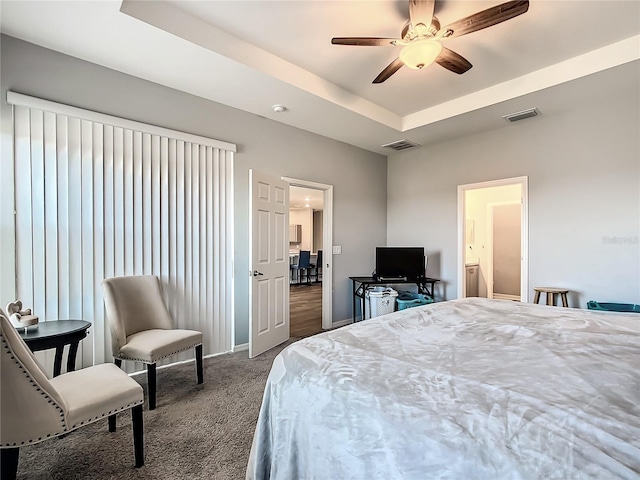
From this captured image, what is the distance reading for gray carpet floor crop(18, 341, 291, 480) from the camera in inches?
66.9

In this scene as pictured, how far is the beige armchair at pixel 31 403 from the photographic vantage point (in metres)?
1.31

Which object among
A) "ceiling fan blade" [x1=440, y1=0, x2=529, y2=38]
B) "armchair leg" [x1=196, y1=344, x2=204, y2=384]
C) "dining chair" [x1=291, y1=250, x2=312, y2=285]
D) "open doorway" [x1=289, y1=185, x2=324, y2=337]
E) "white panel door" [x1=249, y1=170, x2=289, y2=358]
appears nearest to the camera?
"ceiling fan blade" [x1=440, y1=0, x2=529, y2=38]

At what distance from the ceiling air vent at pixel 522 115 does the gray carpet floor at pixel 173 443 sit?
13.1 ft

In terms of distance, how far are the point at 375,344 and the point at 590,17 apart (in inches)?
115

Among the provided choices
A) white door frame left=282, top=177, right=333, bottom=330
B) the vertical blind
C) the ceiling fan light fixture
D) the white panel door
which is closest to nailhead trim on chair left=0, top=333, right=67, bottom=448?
the vertical blind

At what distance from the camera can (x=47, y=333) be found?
77.9 inches

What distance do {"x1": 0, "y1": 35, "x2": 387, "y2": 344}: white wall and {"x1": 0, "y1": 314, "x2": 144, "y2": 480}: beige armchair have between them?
142 cm

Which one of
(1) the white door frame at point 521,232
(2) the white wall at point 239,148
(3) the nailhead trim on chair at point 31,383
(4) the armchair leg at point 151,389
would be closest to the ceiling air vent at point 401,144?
(2) the white wall at point 239,148

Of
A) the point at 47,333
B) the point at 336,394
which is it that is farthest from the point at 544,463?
the point at 47,333

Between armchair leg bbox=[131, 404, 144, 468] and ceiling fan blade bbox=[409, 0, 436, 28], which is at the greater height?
ceiling fan blade bbox=[409, 0, 436, 28]

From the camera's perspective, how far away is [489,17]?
6.40ft

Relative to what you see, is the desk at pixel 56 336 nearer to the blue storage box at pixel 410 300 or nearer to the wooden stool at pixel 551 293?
the blue storage box at pixel 410 300

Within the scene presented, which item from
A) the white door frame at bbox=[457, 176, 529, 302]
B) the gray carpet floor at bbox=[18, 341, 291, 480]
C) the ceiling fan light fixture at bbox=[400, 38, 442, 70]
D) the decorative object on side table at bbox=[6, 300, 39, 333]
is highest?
the ceiling fan light fixture at bbox=[400, 38, 442, 70]

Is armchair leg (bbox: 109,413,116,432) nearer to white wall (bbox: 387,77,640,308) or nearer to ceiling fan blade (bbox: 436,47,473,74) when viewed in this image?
ceiling fan blade (bbox: 436,47,473,74)
